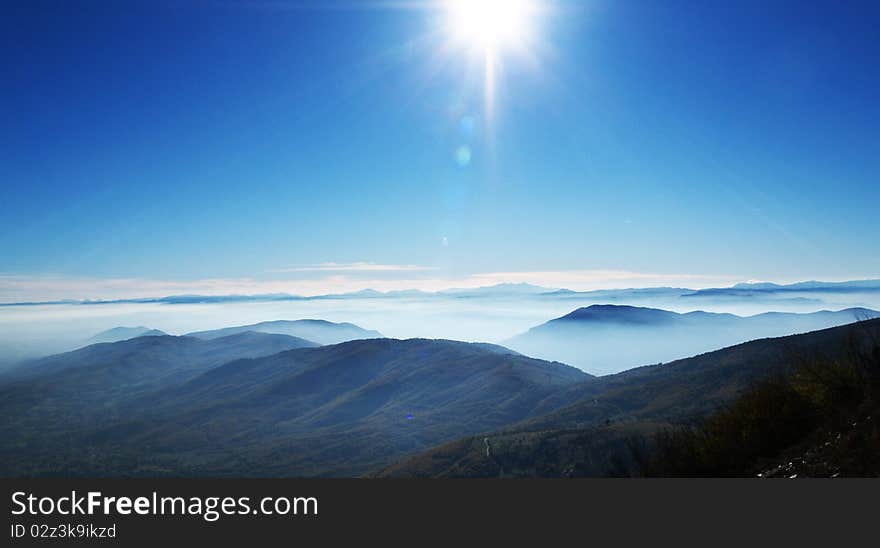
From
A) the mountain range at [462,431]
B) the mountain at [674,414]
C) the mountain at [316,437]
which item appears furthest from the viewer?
the mountain at [316,437]

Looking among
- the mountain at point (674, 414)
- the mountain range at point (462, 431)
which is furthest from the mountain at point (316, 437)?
the mountain at point (674, 414)

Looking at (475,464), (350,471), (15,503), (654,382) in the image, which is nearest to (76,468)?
(350,471)

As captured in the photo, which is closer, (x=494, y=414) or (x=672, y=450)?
(x=672, y=450)

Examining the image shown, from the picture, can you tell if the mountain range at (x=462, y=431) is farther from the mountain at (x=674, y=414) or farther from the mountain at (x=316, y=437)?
the mountain at (x=316, y=437)

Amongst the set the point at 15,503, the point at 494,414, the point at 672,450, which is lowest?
the point at 494,414

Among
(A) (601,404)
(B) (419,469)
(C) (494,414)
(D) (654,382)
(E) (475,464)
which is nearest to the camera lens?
(E) (475,464)

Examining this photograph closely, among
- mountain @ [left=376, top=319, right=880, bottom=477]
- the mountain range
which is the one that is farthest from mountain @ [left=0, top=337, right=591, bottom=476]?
mountain @ [left=376, top=319, right=880, bottom=477]

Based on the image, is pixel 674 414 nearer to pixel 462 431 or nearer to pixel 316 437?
pixel 462 431

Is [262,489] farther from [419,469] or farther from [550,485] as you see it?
[419,469]

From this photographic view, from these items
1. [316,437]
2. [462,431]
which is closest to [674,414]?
[462,431]

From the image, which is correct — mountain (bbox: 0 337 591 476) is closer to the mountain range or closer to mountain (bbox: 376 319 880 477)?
the mountain range
